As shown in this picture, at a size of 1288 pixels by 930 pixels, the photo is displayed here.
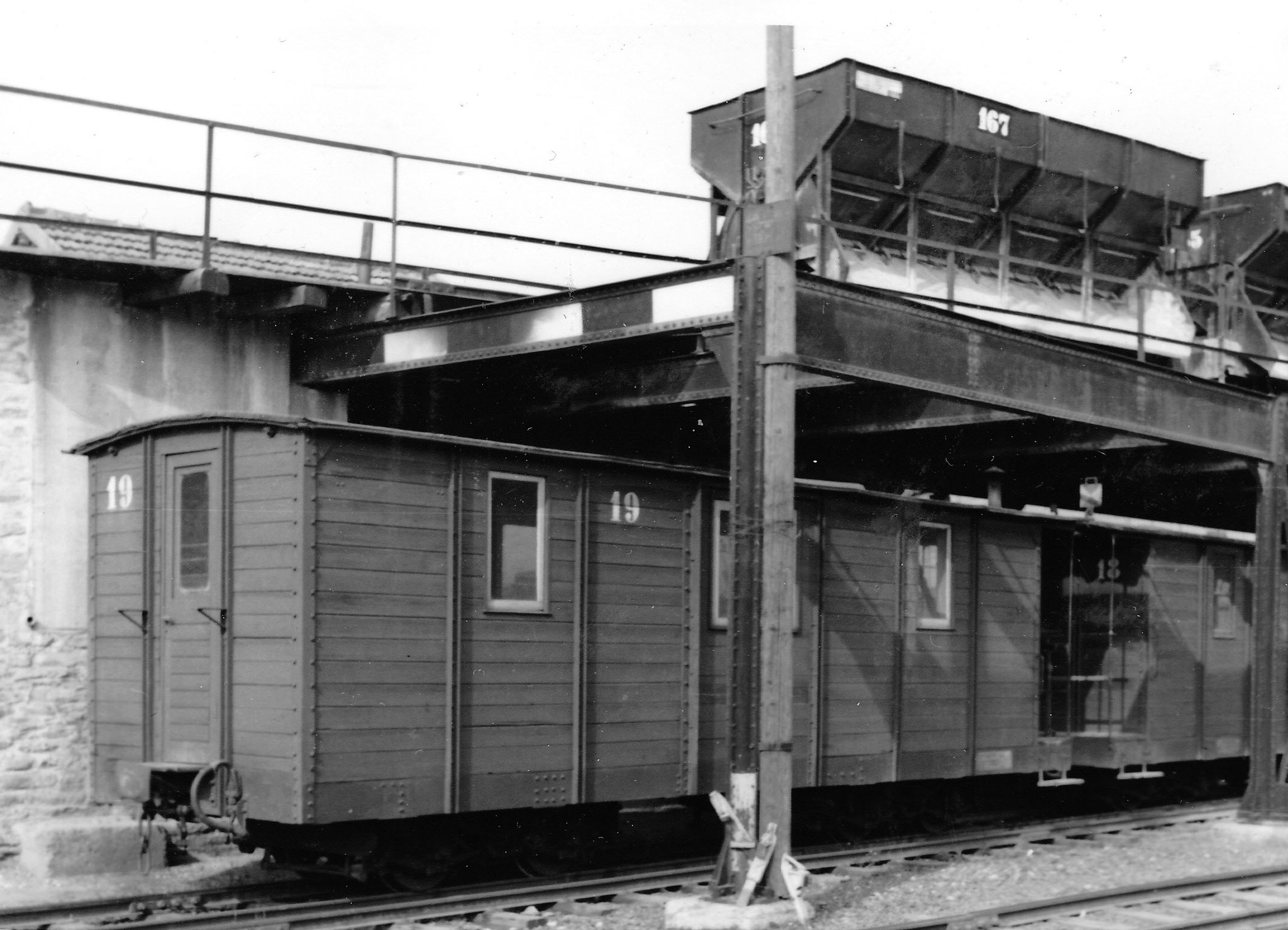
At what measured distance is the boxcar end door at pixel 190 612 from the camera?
383 inches

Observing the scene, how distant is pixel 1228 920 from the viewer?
32.2ft

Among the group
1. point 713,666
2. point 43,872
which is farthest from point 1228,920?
point 43,872

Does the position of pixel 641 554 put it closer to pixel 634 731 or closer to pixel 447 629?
pixel 634 731

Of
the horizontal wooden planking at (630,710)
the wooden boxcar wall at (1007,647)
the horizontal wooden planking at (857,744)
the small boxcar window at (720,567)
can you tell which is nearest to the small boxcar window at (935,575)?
the wooden boxcar wall at (1007,647)

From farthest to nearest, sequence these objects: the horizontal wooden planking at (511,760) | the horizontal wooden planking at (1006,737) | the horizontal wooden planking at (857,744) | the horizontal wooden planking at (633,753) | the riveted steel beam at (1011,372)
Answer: the horizontal wooden planking at (1006,737) < the horizontal wooden planking at (857,744) < the horizontal wooden planking at (633,753) < the riveted steel beam at (1011,372) < the horizontal wooden planking at (511,760)

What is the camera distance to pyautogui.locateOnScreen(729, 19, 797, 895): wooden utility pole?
9266 mm

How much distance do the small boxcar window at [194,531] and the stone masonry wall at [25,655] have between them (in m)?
2.47

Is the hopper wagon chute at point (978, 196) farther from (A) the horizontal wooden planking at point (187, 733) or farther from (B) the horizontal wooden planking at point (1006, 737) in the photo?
(A) the horizontal wooden planking at point (187, 733)

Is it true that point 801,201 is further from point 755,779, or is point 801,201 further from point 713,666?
point 755,779

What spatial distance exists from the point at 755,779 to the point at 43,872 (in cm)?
574

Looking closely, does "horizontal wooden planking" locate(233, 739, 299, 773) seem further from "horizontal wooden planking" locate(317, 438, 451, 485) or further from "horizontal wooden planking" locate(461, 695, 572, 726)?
"horizontal wooden planking" locate(317, 438, 451, 485)

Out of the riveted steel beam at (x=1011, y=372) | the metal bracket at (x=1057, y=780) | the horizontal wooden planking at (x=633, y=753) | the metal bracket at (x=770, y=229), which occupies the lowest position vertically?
the metal bracket at (x=1057, y=780)

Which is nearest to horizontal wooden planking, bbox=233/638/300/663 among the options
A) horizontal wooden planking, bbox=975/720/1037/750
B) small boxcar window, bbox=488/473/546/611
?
small boxcar window, bbox=488/473/546/611

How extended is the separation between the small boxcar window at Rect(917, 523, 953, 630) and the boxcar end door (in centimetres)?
670
